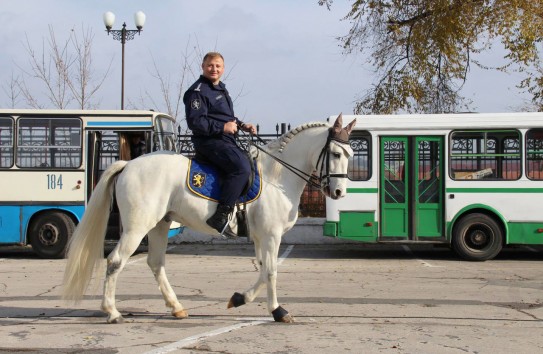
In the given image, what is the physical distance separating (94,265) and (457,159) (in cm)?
917

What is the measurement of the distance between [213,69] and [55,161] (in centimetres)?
897

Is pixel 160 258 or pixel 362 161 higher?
pixel 362 161

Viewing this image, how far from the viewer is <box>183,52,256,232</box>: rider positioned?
755 centimetres

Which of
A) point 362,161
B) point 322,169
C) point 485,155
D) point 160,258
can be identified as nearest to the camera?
point 322,169

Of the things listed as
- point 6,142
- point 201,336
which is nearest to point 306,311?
point 201,336

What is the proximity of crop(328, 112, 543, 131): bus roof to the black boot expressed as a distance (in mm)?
7514

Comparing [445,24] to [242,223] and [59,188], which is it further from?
[242,223]

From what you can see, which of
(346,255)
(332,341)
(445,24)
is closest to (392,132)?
(346,255)

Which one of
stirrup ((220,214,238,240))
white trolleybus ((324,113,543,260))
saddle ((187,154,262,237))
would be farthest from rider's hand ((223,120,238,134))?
white trolleybus ((324,113,543,260))

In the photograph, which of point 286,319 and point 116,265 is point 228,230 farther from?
point 116,265

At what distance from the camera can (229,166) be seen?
24.9 feet

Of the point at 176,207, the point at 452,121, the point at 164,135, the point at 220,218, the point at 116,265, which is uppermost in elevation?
the point at 452,121

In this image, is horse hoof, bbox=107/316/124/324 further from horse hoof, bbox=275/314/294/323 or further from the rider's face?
the rider's face

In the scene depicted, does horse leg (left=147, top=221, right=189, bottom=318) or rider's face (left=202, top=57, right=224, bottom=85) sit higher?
rider's face (left=202, top=57, right=224, bottom=85)
